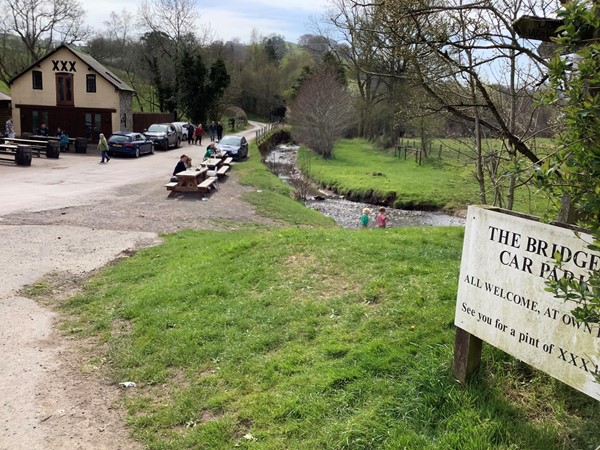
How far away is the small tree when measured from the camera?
145ft

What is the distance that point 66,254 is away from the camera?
35.4 feet

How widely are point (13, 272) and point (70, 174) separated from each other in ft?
50.3

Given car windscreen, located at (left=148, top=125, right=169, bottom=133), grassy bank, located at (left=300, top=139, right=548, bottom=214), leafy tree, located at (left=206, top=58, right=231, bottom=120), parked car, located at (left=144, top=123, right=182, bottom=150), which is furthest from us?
leafy tree, located at (left=206, top=58, right=231, bottom=120)

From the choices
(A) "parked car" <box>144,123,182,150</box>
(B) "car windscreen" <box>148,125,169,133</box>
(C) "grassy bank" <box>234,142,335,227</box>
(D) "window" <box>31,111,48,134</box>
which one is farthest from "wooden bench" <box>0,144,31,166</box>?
(D) "window" <box>31,111,48,134</box>

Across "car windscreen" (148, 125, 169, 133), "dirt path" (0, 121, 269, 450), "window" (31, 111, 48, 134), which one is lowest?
"dirt path" (0, 121, 269, 450)

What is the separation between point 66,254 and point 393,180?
23.5 m

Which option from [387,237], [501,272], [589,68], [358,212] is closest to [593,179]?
[589,68]

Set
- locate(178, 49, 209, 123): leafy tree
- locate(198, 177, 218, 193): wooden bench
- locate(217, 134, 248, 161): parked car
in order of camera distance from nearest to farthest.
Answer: locate(198, 177, 218, 193): wooden bench
locate(217, 134, 248, 161): parked car
locate(178, 49, 209, 123): leafy tree

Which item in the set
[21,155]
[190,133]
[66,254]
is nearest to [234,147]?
[21,155]

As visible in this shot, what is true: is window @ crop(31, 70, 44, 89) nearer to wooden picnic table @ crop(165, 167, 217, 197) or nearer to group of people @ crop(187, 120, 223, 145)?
group of people @ crop(187, 120, 223, 145)

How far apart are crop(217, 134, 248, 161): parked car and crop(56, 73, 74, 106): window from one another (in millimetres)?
13413

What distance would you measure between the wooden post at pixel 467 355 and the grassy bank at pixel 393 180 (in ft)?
51.2

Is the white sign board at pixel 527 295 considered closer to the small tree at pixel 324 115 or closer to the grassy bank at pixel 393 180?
the grassy bank at pixel 393 180

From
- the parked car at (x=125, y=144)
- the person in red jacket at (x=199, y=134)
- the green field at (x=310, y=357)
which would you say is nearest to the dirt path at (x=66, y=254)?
the green field at (x=310, y=357)
